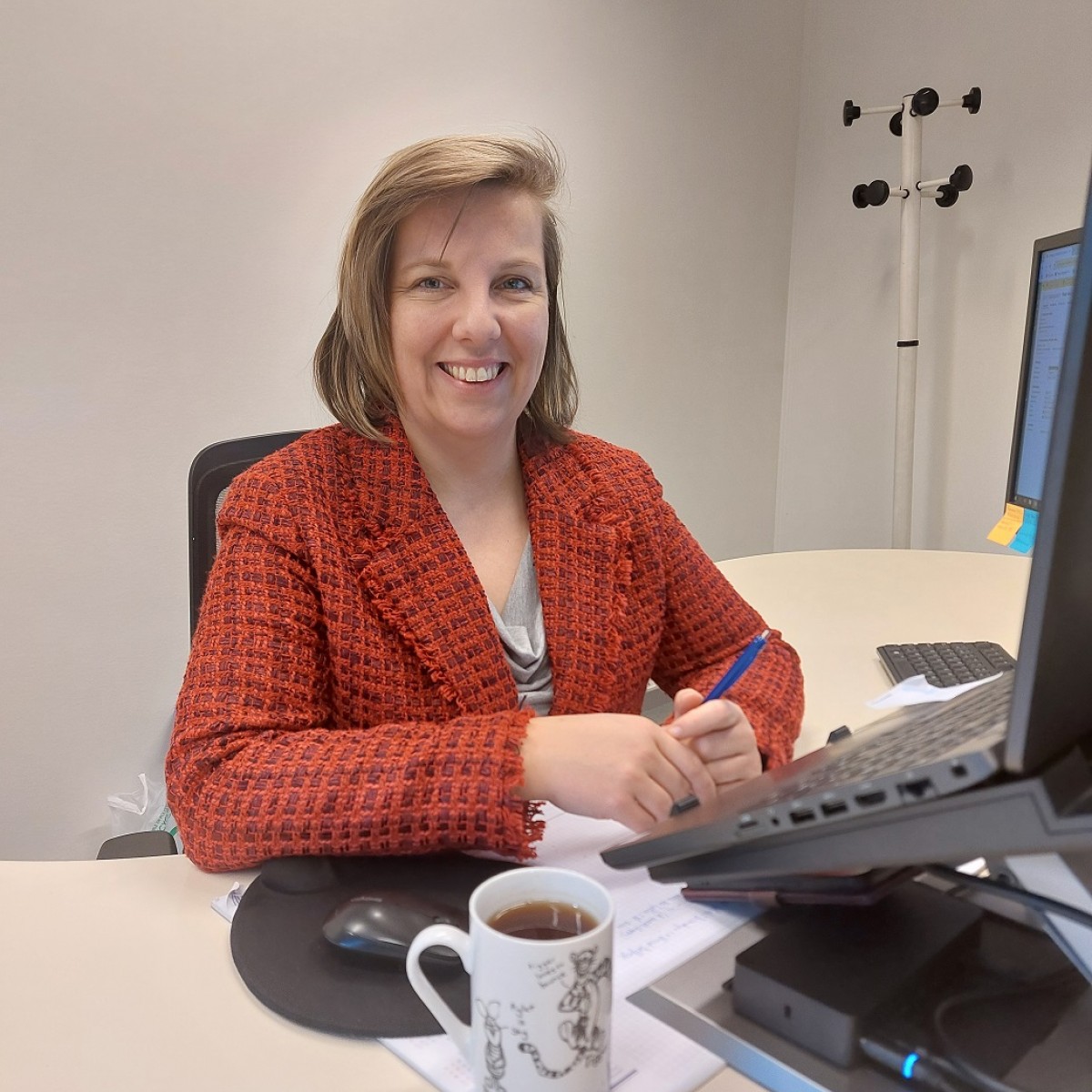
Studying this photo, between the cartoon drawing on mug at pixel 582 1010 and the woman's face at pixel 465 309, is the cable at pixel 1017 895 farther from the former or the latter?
the woman's face at pixel 465 309

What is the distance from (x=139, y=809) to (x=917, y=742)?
5.55ft

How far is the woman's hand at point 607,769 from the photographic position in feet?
2.36

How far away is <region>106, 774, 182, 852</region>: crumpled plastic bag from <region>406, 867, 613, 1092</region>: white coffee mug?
148 centimetres

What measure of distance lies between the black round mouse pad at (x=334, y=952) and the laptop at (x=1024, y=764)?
243 millimetres

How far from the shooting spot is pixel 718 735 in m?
0.79

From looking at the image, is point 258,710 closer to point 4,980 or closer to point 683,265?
point 4,980

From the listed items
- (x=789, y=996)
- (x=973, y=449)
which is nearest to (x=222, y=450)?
(x=789, y=996)

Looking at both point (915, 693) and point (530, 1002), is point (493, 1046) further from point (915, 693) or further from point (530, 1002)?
point (915, 693)

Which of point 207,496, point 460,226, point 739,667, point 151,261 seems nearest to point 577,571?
point 739,667

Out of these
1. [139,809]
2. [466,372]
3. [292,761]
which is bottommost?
[139,809]

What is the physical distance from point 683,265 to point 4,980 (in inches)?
101

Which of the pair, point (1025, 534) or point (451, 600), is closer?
point (451, 600)

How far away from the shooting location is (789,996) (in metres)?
0.49

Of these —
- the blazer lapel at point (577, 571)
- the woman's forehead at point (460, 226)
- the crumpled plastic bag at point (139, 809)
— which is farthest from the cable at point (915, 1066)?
the crumpled plastic bag at point (139, 809)
